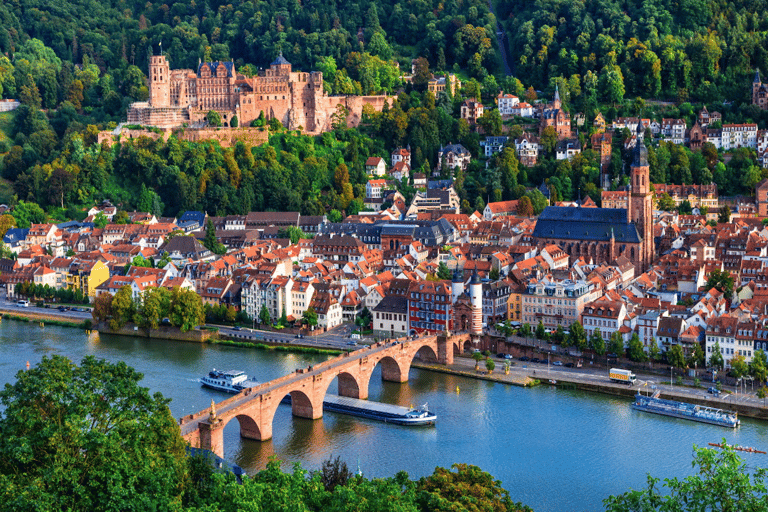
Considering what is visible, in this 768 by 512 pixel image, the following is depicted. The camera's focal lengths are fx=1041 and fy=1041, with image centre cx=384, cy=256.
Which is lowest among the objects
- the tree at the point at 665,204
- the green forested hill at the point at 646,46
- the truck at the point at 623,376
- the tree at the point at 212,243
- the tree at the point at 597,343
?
the truck at the point at 623,376

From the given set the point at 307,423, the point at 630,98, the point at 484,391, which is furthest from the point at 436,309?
Answer: the point at 630,98

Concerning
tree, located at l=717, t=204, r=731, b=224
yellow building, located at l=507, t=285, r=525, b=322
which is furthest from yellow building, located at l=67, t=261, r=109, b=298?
tree, located at l=717, t=204, r=731, b=224

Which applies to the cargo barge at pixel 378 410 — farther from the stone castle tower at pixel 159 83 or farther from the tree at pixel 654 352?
Answer: the stone castle tower at pixel 159 83

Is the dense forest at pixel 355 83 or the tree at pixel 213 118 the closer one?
the dense forest at pixel 355 83

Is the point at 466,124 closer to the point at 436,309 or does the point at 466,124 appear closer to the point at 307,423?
the point at 436,309

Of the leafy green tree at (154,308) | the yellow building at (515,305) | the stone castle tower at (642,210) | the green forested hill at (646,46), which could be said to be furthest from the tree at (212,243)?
the green forested hill at (646,46)

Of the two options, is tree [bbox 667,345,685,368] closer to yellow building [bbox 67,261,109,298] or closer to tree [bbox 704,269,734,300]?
tree [bbox 704,269,734,300]

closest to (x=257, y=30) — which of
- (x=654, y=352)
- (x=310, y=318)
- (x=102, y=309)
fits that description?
(x=102, y=309)
